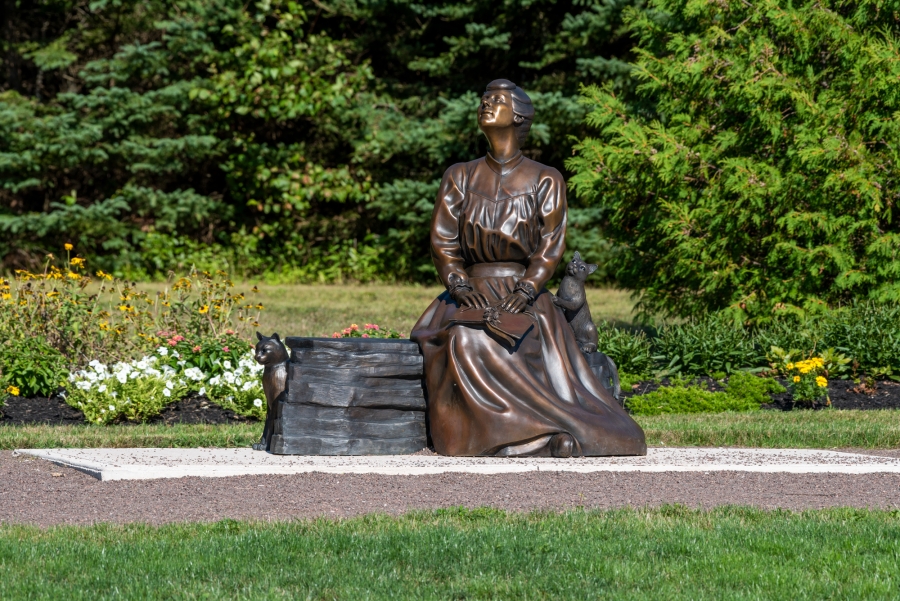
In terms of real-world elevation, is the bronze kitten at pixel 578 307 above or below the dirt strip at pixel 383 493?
above

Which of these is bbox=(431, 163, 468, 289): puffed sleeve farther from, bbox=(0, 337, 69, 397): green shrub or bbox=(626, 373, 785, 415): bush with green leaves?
bbox=(0, 337, 69, 397): green shrub

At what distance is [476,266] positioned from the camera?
7469mm

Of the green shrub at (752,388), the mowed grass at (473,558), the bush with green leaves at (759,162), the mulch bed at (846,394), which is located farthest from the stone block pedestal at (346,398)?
the bush with green leaves at (759,162)

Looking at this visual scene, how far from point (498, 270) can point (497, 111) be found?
97 centimetres

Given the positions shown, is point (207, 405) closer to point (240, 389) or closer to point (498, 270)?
point (240, 389)

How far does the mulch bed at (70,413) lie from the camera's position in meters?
8.98

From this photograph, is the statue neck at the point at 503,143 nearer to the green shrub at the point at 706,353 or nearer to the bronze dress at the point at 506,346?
the bronze dress at the point at 506,346

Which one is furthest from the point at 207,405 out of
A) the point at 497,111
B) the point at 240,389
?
the point at 497,111

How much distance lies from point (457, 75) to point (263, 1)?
12.7 ft

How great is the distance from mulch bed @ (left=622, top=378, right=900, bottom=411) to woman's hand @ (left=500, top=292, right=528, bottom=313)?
10.4 ft

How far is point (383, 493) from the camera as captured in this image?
602 centimetres

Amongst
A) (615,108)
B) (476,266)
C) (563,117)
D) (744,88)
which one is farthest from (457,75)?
(476,266)

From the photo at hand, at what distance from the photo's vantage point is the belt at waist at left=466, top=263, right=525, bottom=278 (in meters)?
7.42

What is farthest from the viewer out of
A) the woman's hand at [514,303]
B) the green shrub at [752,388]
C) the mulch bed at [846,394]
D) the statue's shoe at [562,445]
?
the mulch bed at [846,394]
